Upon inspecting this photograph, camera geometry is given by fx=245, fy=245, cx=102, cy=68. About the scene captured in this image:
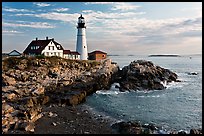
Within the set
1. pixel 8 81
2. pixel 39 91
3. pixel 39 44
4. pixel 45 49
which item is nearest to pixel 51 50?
pixel 45 49

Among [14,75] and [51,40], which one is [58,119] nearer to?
[14,75]

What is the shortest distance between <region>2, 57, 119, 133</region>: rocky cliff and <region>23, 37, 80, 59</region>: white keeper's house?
261 inches

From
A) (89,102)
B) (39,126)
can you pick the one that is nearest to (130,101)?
(89,102)

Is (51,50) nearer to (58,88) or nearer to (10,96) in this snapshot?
(58,88)

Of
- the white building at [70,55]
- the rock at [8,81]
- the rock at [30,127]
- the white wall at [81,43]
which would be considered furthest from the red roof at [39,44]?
the rock at [30,127]

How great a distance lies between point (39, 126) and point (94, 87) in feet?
48.5

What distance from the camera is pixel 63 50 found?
4303 cm

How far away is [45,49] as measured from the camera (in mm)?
39062

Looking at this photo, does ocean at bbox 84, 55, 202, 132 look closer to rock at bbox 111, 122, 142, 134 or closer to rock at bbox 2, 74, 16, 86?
rock at bbox 111, 122, 142, 134

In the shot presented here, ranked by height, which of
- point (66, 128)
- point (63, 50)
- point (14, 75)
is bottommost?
point (66, 128)

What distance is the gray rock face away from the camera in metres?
32.7

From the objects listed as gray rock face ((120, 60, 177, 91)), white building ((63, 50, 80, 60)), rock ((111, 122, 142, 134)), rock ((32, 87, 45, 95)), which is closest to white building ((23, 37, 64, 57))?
white building ((63, 50, 80, 60))

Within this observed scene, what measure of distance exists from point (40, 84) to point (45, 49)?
13.4 metres

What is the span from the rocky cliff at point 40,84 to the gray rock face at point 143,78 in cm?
293
